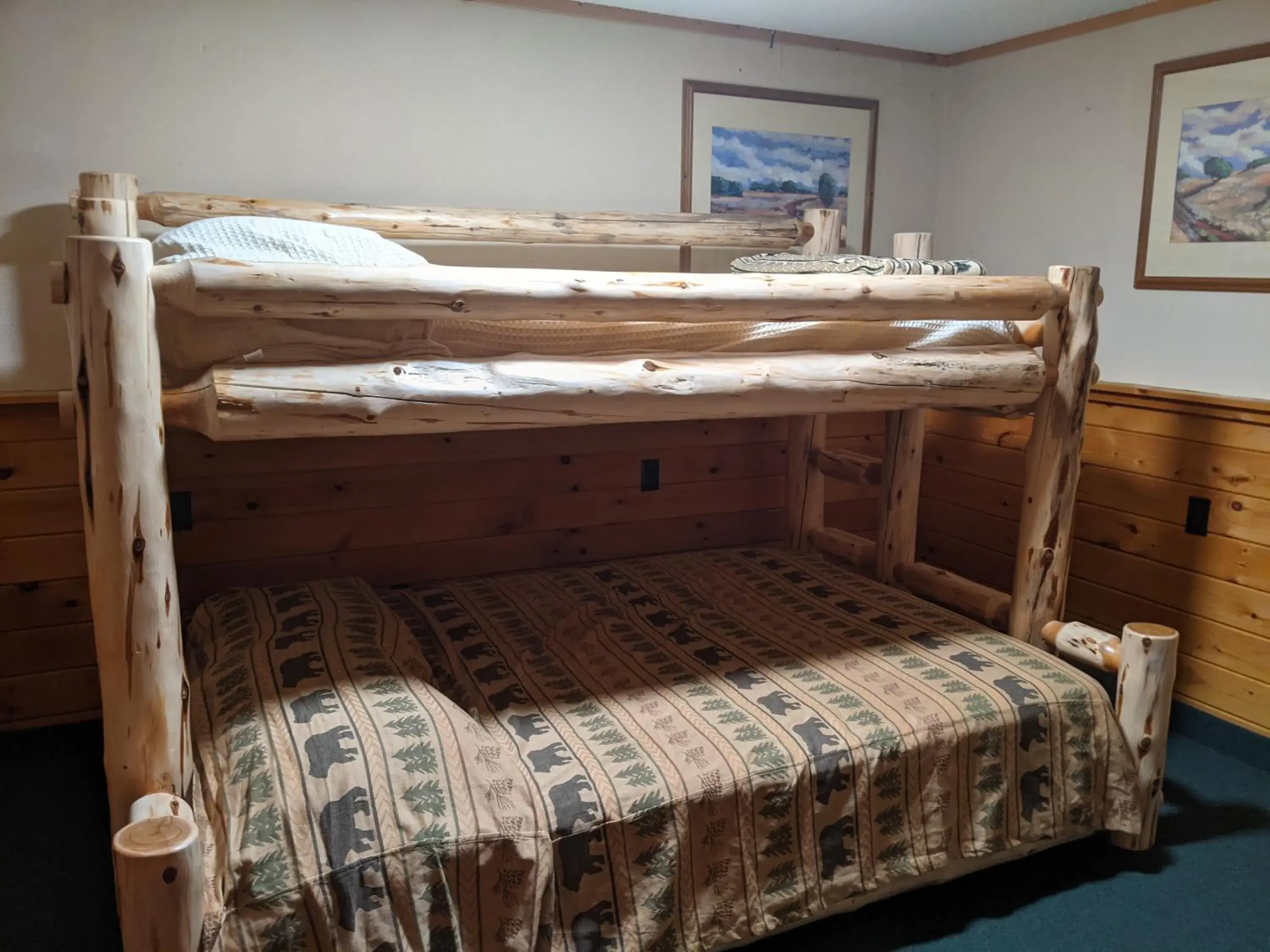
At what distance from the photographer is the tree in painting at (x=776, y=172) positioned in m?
3.12

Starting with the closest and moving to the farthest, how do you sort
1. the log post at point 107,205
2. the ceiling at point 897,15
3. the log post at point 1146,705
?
the log post at point 107,205 < the log post at point 1146,705 < the ceiling at point 897,15

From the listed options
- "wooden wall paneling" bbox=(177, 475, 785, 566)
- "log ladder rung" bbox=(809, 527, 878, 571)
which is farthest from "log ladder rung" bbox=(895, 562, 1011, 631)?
"wooden wall paneling" bbox=(177, 475, 785, 566)

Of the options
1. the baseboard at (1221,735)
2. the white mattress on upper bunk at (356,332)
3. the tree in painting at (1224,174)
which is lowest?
the baseboard at (1221,735)

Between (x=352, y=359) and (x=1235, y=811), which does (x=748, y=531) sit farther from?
(x=352, y=359)

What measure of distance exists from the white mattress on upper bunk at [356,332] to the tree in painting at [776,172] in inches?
48.5

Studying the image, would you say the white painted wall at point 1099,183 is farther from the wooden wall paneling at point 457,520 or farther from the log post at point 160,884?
the log post at point 160,884

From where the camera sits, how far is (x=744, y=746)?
73.2 inches

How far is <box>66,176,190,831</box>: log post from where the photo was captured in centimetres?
142

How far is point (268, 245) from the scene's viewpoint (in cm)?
169

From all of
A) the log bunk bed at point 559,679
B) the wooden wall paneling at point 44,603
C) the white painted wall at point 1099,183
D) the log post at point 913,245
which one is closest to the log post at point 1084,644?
the log bunk bed at point 559,679

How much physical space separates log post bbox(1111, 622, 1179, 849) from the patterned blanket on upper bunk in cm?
5

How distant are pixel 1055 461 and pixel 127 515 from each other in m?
2.02

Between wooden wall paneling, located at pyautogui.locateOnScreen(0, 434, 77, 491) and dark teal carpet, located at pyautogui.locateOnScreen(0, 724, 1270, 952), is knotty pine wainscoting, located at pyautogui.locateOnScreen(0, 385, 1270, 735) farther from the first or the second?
dark teal carpet, located at pyautogui.locateOnScreen(0, 724, 1270, 952)

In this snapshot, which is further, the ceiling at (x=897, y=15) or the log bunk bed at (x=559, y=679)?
the ceiling at (x=897, y=15)
